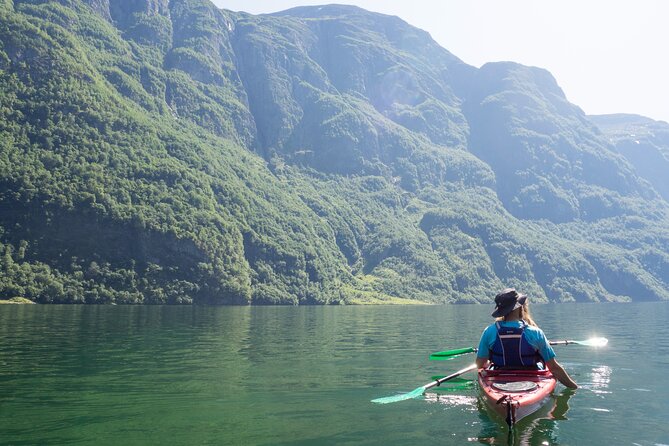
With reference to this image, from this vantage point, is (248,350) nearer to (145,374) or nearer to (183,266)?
(145,374)

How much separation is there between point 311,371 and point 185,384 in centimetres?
669

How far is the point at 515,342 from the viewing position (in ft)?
52.5

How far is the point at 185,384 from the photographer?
22828 mm

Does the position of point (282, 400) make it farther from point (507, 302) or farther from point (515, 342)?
point (507, 302)

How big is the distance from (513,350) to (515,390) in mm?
1342

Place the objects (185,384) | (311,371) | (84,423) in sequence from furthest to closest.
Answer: (311,371) → (185,384) → (84,423)

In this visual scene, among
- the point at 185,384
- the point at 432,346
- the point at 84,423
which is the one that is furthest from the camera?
the point at 432,346

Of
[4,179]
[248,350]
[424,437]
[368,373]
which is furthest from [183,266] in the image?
[424,437]

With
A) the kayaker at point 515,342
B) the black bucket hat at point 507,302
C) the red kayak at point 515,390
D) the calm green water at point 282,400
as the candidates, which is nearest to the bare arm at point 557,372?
the kayaker at point 515,342

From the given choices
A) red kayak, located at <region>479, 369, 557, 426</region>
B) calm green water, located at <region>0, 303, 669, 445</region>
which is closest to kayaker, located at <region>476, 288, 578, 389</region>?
red kayak, located at <region>479, 369, 557, 426</region>

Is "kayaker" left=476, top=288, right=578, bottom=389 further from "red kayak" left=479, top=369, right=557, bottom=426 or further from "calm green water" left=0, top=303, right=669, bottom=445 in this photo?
"calm green water" left=0, top=303, right=669, bottom=445

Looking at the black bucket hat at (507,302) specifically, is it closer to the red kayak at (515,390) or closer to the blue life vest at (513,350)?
the blue life vest at (513,350)

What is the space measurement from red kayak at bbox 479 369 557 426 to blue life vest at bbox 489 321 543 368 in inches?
10.6

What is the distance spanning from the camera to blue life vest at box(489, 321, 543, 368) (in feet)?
52.2
